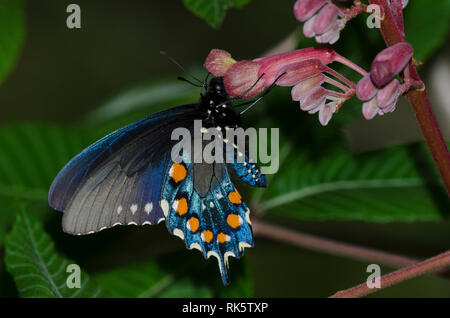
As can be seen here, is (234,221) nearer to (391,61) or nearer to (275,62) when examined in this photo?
(275,62)

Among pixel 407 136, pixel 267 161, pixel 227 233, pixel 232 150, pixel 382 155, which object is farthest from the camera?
pixel 407 136

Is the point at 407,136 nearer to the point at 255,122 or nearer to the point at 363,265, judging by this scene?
the point at 363,265

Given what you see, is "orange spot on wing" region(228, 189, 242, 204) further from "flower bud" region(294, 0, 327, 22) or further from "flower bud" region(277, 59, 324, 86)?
"flower bud" region(294, 0, 327, 22)

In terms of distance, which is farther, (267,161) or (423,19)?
(267,161)

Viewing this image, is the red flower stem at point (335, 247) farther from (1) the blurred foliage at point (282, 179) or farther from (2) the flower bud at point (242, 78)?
(2) the flower bud at point (242, 78)

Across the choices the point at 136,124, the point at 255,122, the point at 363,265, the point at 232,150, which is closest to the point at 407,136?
the point at 363,265
